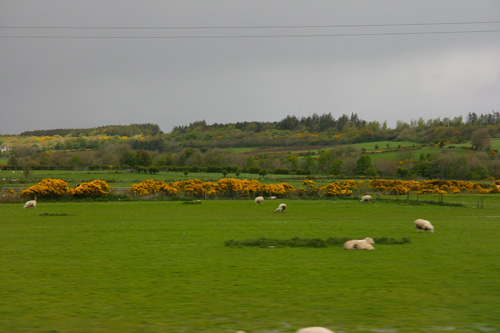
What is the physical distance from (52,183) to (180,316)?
58.6 metres

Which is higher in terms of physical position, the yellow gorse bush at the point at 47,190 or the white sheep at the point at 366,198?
the yellow gorse bush at the point at 47,190

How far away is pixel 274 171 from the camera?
12438 cm

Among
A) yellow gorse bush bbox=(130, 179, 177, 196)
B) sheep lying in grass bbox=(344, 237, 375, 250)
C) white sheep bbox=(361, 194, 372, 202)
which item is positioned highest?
sheep lying in grass bbox=(344, 237, 375, 250)

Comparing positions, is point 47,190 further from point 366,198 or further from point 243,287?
point 243,287

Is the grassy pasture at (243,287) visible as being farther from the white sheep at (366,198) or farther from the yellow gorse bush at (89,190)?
the yellow gorse bush at (89,190)

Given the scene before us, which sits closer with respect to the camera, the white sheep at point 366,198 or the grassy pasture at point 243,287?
the grassy pasture at point 243,287

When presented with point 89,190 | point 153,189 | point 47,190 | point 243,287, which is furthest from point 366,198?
point 243,287

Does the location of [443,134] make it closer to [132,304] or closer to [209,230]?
[209,230]

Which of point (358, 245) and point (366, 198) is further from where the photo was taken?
point (366, 198)

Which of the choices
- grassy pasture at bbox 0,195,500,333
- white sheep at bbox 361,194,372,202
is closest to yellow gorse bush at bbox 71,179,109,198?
white sheep at bbox 361,194,372,202

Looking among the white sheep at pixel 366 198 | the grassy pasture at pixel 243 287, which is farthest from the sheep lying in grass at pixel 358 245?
the white sheep at pixel 366 198

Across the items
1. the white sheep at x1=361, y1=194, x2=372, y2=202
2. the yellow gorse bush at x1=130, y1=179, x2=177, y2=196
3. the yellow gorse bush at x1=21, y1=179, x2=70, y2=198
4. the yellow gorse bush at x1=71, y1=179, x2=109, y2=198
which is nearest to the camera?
the white sheep at x1=361, y1=194, x2=372, y2=202

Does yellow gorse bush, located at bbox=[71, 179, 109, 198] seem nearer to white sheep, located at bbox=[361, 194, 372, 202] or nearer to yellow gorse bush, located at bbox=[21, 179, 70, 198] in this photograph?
yellow gorse bush, located at bbox=[21, 179, 70, 198]

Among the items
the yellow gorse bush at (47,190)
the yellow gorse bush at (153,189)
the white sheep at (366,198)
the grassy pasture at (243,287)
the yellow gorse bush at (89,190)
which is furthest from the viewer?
the yellow gorse bush at (153,189)
